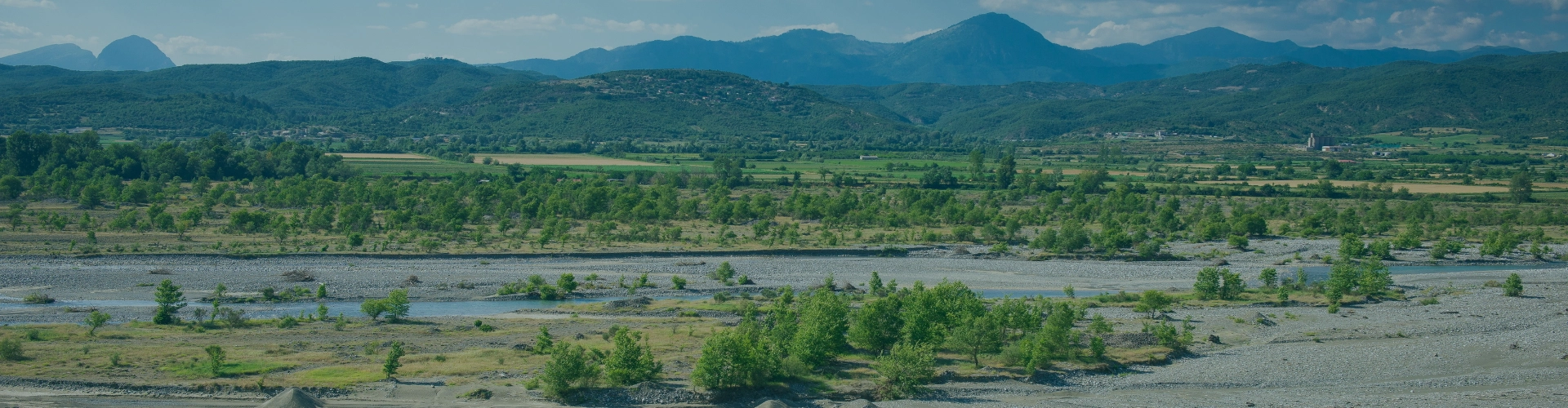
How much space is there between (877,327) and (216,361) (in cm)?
2057

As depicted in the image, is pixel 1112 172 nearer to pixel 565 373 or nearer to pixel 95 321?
pixel 565 373

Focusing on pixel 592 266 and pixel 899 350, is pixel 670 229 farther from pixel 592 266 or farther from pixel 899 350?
pixel 899 350

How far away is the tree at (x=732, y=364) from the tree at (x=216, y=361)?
1436 centimetres

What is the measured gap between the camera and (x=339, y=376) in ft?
99.0

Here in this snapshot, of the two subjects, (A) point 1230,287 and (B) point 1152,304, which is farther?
(A) point 1230,287

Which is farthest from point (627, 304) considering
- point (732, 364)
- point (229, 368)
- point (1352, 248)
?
point (1352, 248)

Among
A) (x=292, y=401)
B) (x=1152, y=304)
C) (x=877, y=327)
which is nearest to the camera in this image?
(x=292, y=401)

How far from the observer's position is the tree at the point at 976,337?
106 feet

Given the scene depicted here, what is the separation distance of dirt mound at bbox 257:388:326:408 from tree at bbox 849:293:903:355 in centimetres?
1653

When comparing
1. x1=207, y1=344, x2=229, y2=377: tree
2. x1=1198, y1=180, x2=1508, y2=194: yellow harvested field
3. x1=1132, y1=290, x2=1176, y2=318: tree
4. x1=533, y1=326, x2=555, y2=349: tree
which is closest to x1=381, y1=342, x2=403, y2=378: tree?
x1=533, y1=326, x2=555, y2=349: tree

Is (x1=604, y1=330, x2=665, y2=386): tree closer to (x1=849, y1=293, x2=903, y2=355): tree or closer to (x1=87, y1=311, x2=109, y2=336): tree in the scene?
(x1=849, y1=293, x2=903, y2=355): tree

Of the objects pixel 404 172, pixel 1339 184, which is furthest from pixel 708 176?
pixel 1339 184

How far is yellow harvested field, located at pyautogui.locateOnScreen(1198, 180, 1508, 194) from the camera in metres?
102

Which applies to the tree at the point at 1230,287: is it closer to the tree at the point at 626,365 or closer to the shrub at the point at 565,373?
the tree at the point at 626,365
